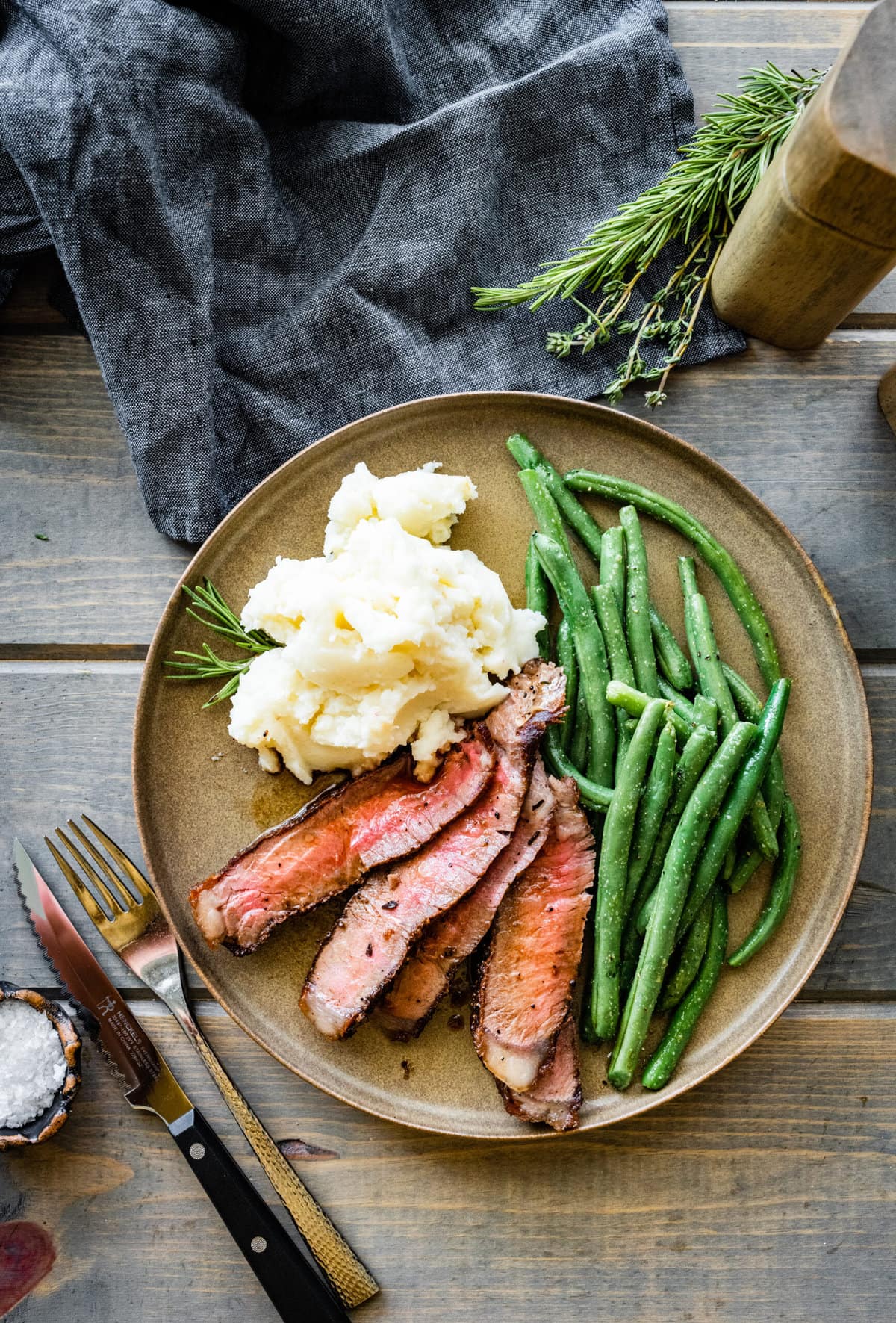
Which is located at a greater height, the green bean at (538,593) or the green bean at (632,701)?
the green bean at (538,593)

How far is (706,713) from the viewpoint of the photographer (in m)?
2.64

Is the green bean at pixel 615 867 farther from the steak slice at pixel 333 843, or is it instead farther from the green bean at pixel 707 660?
the steak slice at pixel 333 843

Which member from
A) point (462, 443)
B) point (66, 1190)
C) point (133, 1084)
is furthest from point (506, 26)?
point (66, 1190)

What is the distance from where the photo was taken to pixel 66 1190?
2848mm

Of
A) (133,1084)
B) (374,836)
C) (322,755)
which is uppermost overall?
(322,755)

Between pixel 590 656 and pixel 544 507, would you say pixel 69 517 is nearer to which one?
pixel 544 507

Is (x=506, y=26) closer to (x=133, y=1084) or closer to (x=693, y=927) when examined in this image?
(x=693, y=927)

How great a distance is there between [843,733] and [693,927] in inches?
28.7

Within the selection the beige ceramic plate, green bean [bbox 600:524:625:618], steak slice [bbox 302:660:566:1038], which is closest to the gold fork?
the beige ceramic plate

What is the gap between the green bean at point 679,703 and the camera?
2.68 metres

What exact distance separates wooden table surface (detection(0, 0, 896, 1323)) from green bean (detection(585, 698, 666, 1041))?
0.53 meters

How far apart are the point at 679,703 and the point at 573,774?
0.37 metres

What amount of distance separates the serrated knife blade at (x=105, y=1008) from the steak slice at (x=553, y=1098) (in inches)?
38.8

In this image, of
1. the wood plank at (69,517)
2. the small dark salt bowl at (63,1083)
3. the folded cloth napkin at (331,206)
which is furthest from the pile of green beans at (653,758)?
the small dark salt bowl at (63,1083)
